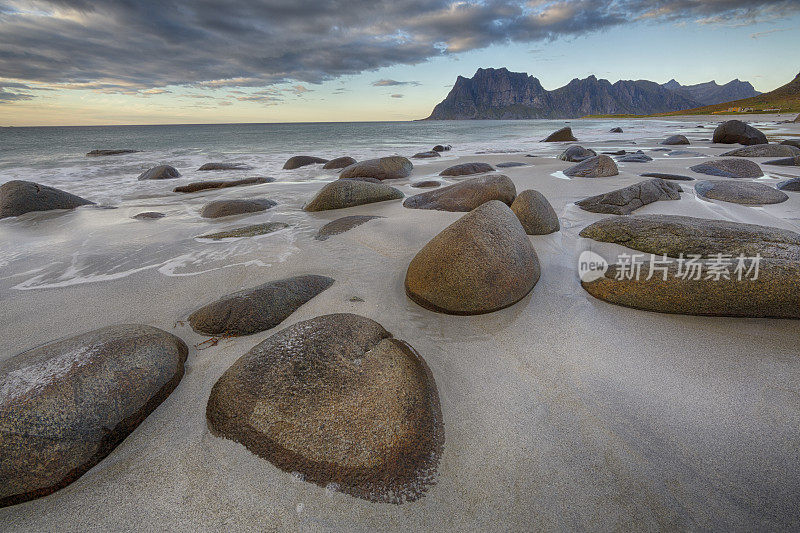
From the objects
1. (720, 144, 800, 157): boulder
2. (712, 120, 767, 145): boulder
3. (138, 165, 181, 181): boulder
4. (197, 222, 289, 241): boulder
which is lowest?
(197, 222, 289, 241): boulder

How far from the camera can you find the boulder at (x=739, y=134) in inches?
527

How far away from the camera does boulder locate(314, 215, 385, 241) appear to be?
14.6ft

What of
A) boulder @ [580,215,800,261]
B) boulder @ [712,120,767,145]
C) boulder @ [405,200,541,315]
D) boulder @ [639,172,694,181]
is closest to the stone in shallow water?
boulder @ [405,200,541,315]

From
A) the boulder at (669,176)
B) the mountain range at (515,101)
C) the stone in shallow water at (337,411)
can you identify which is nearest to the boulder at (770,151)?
the boulder at (669,176)

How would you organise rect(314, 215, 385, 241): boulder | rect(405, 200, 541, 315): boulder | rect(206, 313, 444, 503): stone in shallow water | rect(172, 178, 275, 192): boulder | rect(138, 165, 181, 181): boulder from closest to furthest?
rect(206, 313, 444, 503): stone in shallow water < rect(405, 200, 541, 315): boulder < rect(314, 215, 385, 241): boulder < rect(172, 178, 275, 192): boulder < rect(138, 165, 181, 181): boulder

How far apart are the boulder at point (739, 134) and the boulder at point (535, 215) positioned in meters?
15.4

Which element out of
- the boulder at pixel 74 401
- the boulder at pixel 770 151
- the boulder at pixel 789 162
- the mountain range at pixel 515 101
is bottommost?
the boulder at pixel 74 401

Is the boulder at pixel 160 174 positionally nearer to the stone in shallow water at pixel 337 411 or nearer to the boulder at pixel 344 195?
the boulder at pixel 344 195

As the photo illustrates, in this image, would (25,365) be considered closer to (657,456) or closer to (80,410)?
(80,410)

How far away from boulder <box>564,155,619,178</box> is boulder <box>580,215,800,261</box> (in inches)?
167

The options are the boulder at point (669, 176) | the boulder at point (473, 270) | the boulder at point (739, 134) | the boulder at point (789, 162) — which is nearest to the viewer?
the boulder at point (473, 270)

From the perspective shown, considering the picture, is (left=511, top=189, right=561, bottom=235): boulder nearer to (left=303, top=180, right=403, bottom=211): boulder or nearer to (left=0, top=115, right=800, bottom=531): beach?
(left=0, top=115, right=800, bottom=531): beach

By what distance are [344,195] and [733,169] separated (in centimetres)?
813

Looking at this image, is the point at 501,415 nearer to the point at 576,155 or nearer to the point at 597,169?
the point at 597,169
